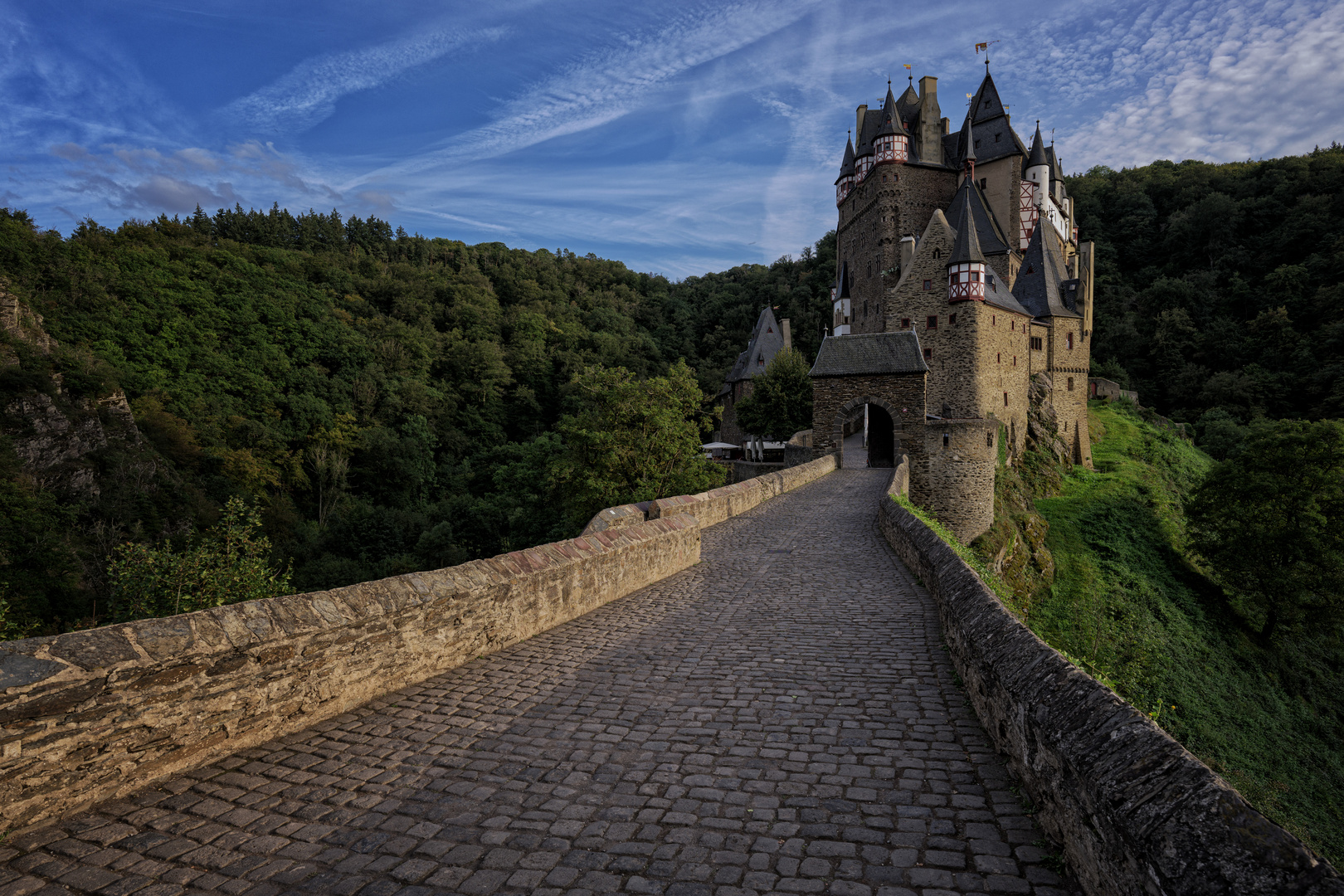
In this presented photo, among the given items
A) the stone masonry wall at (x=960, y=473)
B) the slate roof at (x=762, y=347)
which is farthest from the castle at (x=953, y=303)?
the slate roof at (x=762, y=347)

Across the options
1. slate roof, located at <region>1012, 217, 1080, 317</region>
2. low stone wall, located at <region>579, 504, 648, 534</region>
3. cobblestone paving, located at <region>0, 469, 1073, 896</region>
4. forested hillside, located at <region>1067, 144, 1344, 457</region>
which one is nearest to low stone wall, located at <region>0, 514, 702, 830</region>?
cobblestone paving, located at <region>0, 469, 1073, 896</region>

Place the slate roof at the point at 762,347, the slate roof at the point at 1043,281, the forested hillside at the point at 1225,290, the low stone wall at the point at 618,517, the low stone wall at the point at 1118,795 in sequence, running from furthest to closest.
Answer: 1. the slate roof at the point at 762,347
2. the forested hillside at the point at 1225,290
3. the slate roof at the point at 1043,281
4. the low stone wall at the point at 618,517
5. the low stone wall at the point at 1118,795

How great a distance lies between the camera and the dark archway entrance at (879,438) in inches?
1192

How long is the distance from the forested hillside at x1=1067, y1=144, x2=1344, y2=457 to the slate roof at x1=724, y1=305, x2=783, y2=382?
30.5 m

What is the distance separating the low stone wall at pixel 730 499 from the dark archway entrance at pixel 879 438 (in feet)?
30.0

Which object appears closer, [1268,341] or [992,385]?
[992,385]

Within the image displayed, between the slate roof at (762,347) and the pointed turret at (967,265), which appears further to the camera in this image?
the slate roof at (762,347)

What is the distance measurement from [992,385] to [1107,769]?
33.7 meters

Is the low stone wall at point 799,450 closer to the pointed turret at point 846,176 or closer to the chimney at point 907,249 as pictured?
the chimney at point 907,249

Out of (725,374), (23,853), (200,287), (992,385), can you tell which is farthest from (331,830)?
(725,374)

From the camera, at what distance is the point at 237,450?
143 ft

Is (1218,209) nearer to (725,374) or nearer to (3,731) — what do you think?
(725,374)

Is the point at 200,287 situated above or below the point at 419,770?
above

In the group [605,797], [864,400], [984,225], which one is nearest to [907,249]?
[984,225]
